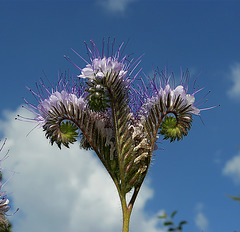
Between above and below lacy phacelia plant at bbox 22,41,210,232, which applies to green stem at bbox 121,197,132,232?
below

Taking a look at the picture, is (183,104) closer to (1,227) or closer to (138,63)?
(138,63)

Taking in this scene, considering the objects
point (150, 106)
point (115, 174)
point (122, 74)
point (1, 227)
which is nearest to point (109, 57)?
point (122, 74)

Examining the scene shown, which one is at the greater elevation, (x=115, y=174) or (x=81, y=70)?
(x=81, y=70)

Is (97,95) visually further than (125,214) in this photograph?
No

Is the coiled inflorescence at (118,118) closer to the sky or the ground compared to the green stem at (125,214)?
closer to the sky

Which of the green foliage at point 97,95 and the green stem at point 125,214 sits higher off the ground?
the green foliage at point 97,95

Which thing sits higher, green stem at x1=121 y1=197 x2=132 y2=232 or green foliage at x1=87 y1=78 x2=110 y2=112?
green foliage at x1=87 y1=78 x2=110 y2=112

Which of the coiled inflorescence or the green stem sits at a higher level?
the coiled inflorescence

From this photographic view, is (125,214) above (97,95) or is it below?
below

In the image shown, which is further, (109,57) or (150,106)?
(150,106)

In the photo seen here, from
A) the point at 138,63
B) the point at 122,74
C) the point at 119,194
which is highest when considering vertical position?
the point at 138,63

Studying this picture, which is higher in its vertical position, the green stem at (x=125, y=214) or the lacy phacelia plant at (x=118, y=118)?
the lacy phacelia plant at (x=118, y=118)
